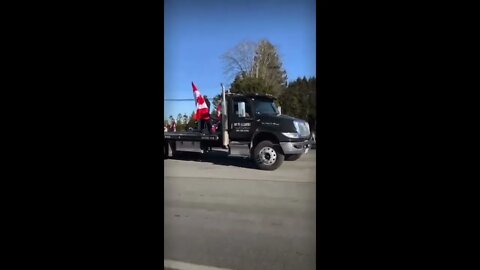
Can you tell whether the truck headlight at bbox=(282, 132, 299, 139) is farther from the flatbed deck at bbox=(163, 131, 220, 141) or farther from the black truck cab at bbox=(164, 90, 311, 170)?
the flatbed deck at bbox=(163, 131, 220, 141)

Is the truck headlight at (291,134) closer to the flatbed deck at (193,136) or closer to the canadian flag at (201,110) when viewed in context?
the flatbed deck at (193,136)

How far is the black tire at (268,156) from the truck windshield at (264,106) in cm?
76

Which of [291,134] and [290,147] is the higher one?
[291,134]

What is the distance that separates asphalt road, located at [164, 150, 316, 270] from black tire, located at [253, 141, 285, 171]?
2.60 feet

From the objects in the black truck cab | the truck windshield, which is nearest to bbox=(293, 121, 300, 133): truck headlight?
the black truck cab

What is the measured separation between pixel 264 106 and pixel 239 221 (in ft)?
17.2

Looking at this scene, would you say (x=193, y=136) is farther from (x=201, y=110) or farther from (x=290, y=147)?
(x=290, y=147)

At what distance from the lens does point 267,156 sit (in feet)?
28.9

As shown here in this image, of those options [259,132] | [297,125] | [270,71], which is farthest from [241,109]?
[270,71]

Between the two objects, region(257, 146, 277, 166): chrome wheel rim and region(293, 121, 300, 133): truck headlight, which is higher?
region(293, 121, 300, 133): truck headlight

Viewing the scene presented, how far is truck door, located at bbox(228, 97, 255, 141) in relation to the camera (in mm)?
9117

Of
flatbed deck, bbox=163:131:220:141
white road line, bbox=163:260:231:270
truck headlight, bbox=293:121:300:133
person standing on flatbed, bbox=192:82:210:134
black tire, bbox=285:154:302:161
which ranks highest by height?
person standing on flatbed, bbox=192:82:210:134
